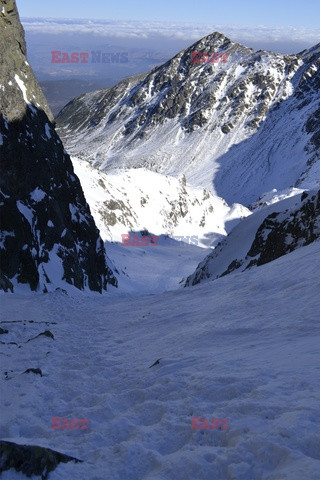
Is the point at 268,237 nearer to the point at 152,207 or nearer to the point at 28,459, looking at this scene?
the point at 28,459

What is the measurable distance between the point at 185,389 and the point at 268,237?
2132cm

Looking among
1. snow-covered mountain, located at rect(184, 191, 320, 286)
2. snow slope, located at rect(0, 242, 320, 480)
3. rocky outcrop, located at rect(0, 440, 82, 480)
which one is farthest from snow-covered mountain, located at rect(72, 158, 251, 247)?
rocky outcrop, located at rect(0, 440, 82, 480)

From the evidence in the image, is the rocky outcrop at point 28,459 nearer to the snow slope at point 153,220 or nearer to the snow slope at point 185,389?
the snow slope at point 185,389

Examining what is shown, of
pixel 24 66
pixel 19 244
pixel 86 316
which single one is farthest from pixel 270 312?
pixel 24 66

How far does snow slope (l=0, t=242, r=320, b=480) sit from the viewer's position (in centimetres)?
591

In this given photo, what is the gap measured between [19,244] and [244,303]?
17.9m

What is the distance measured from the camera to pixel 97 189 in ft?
281

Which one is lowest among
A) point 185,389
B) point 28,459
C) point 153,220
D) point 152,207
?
point 153,220

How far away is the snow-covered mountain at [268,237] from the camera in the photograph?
988 inches

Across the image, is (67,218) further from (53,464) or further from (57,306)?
(53,464)

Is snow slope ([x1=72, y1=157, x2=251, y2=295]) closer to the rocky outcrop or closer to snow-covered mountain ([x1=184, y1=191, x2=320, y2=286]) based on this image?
snow-covered mountain ([x1=184, y1=191, x2=320, y2=286])

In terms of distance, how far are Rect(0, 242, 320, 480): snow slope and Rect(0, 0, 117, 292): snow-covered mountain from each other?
1274cm

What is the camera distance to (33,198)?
3259 centimetres

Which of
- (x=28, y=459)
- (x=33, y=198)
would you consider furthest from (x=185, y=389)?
(x=33, y=198)
